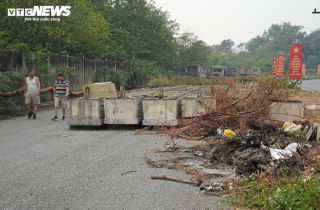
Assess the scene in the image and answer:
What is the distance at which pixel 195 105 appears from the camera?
959 centimetres

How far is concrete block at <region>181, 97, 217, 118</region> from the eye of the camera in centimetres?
942

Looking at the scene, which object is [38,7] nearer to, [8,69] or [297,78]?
[8,69]

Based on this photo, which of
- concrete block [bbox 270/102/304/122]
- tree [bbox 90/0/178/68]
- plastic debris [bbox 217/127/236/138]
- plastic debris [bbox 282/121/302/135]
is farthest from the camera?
tree [bbox 90/0/178/68]

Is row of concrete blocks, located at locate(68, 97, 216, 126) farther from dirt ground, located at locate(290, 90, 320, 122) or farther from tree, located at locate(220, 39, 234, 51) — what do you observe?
tree, located at locate(220, 39, 234, 51)

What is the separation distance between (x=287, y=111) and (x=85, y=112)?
5332mm

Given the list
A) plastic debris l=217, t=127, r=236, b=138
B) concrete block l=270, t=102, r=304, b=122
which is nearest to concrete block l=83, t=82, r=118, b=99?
plastic debris l=217, t=127, r=236, b=138

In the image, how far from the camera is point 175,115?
9555 mm

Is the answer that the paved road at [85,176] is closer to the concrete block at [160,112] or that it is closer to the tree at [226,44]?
the concrete block at [160,112]

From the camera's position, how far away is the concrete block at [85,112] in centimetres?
980

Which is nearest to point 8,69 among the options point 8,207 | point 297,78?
point 8,207

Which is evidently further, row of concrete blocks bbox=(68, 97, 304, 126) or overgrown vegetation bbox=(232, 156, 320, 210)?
row of concrete blocks bbox=(68, 97, 304, 126)

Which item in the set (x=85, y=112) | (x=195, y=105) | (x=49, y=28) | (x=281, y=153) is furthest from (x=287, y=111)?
(x=49, y=28)

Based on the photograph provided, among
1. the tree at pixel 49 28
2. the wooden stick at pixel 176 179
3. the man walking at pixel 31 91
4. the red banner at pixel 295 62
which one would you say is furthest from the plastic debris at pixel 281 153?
the red banner at pixel 295 62

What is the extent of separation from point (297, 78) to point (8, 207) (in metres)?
23.7
